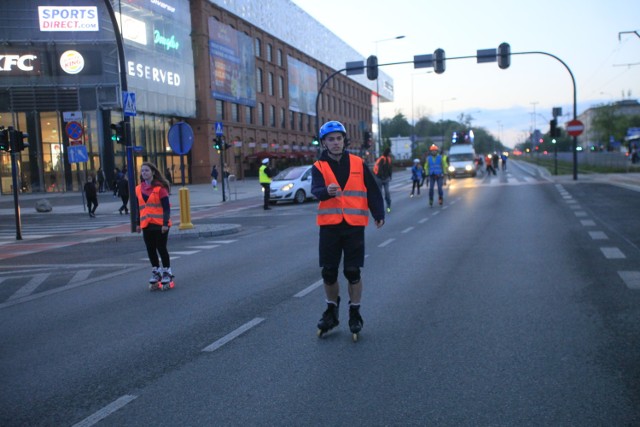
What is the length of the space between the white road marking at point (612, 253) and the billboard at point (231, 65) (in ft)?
A: 139

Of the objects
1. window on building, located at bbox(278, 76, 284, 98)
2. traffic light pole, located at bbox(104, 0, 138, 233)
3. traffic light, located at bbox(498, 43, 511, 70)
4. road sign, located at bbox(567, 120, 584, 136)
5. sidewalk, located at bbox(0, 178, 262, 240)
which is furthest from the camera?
window on building, located at bbox(278, 76, 284, 98)

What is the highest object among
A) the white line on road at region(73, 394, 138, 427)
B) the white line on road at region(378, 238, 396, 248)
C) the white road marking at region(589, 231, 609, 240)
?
the white line on road at region(73, 394, 138, 427)

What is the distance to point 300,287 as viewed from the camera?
809 cm

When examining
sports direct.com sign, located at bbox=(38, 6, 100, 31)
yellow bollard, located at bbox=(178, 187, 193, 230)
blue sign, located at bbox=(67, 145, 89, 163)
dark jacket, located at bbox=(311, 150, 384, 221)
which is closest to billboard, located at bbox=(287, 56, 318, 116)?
sports direct.com sign, located at bbox=(38, 6, 100, 31)

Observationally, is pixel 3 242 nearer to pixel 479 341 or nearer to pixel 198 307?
pixel 198 307

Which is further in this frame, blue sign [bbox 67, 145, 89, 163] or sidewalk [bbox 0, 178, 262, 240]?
blue sign [bbox 67, 145, 89, 163]

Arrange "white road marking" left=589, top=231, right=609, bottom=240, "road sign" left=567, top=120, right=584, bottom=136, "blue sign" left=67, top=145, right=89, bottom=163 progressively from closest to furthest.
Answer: "white road marking" left=589, top=231, right=609, bottom=240
"blue sign" left=67, top=145, right=89, bottom=163
"road sign" left=567, top=120, right=584, bottom=136

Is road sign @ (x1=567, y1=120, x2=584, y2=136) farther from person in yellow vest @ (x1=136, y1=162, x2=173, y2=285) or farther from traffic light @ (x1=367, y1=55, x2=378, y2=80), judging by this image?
person in yellow vest @ (x1=136, y1=162, x2=173, y2=285)

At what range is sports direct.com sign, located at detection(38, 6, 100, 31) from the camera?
38.2 metres

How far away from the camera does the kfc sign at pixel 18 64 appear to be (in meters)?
37.8

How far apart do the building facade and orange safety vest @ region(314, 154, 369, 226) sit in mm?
17953

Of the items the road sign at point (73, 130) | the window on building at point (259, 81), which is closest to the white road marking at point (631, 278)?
the road sign at point (73, 130)

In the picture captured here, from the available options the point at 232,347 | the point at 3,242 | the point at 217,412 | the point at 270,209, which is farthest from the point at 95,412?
the point at 270,209

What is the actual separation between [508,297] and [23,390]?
494 cm
